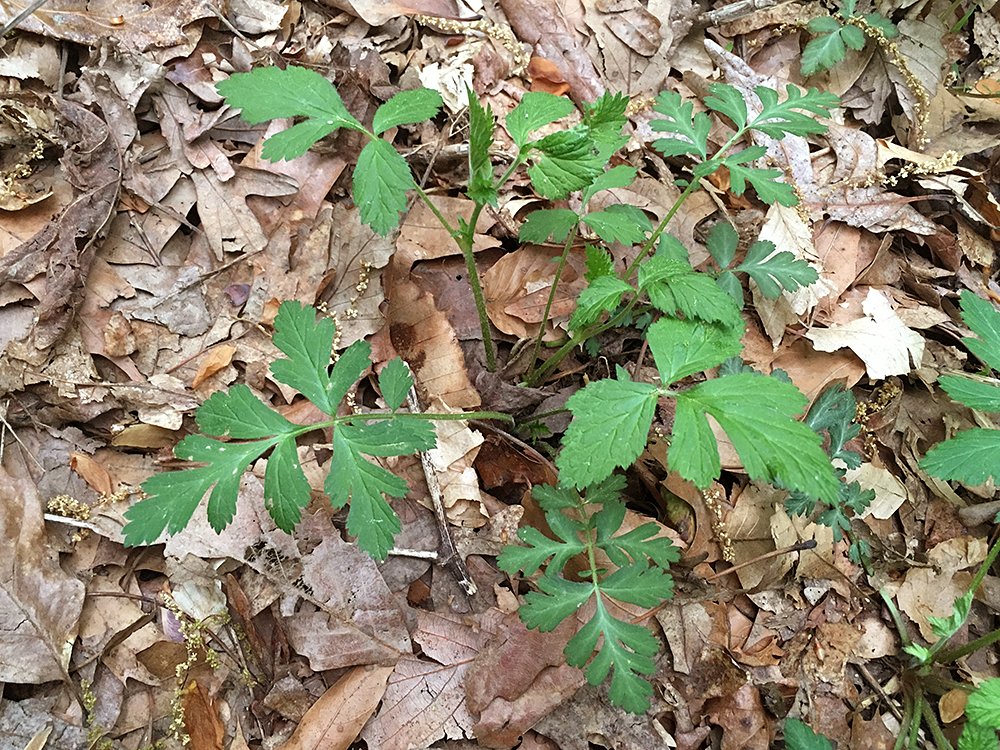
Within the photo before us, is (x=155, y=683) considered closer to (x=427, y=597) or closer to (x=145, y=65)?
(x=427, y=597)

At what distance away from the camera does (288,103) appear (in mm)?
1807

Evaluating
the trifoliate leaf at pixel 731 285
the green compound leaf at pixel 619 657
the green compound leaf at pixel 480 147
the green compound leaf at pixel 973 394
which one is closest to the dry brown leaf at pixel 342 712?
the green compound leaf at pixel 619 657

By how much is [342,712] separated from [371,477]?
77 centimetres

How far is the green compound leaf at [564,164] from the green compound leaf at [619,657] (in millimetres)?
1197

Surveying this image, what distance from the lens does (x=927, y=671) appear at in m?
2.08

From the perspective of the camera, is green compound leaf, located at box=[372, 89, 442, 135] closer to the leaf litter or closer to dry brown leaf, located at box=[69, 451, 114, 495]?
the leaf litter

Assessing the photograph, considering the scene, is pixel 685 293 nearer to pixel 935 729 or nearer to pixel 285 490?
pixel 285 490

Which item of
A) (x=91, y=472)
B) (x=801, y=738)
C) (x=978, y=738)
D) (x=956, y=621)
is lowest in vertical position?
(x=801, y=738)

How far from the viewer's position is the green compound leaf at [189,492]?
1515 mm

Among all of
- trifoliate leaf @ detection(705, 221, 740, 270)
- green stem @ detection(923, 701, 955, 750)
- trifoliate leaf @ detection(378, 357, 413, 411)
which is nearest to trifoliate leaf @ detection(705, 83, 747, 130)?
trifoliate leaf @ detection(705, 221, 740, 270)

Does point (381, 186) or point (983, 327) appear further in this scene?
point (983, 327)

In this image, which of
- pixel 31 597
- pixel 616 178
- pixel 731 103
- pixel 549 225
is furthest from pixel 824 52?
pixel 31 597

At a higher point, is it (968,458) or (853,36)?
(853,36)

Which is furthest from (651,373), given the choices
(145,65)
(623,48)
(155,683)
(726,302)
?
(145,65)
